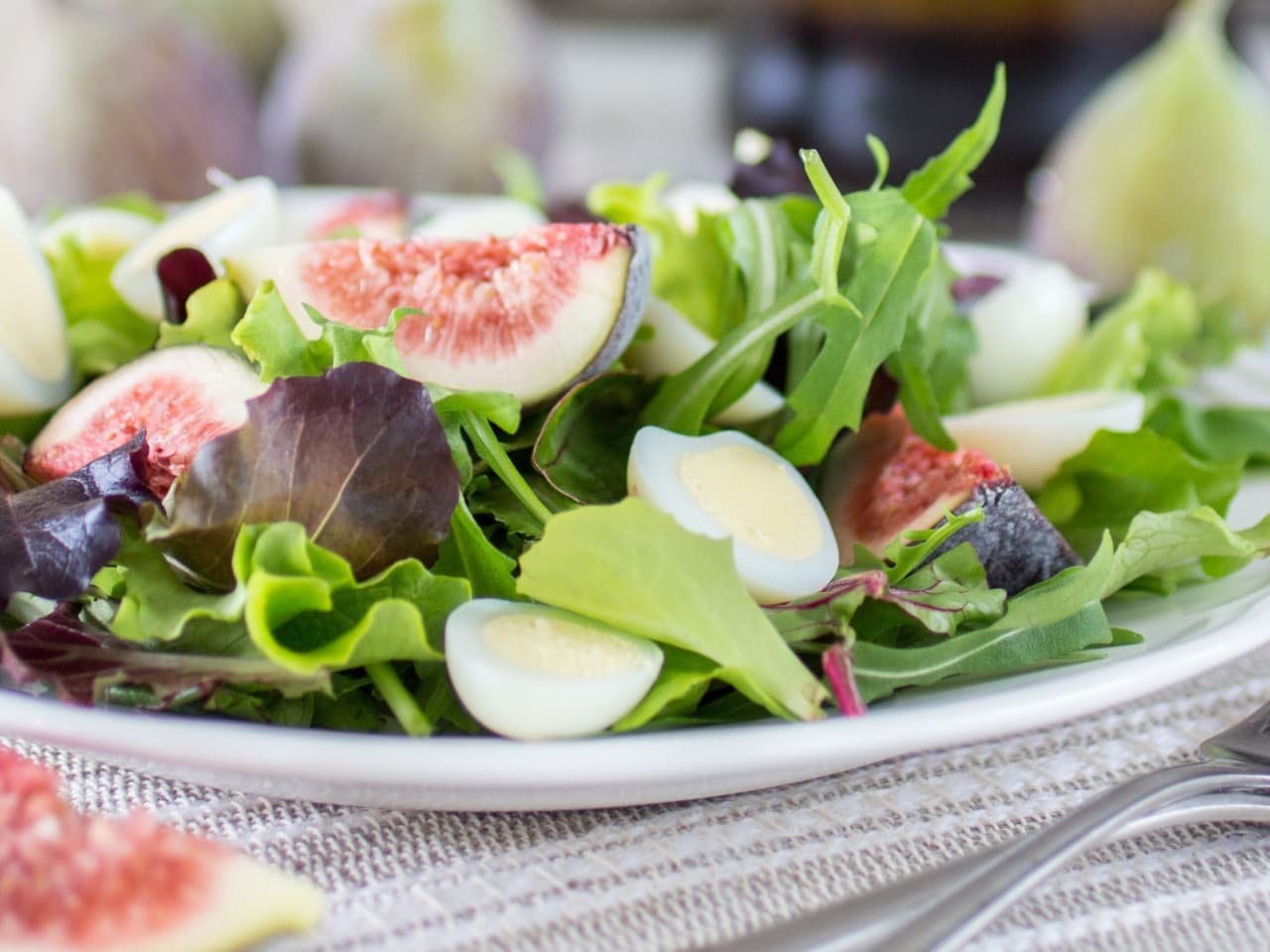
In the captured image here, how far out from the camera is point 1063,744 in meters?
1.24

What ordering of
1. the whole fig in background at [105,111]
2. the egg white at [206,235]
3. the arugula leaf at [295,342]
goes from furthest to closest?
the whole fig in background at [105,111] < the egg white at [206,235] < the arugula leaf at [295,342]

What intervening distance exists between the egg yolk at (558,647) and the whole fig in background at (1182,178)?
1.88 meters

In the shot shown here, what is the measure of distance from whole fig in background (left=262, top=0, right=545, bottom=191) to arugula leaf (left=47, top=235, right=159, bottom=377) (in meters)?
1.54

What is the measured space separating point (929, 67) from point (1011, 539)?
7.12ft

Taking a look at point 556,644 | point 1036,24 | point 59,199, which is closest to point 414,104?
point 59,199

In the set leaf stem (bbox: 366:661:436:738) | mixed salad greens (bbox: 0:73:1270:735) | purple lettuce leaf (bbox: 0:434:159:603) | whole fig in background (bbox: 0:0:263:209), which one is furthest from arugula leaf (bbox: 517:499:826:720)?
whole fig in background (bbox: 0:0:263:209)

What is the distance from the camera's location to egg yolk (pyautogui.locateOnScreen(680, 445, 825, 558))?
1184mm

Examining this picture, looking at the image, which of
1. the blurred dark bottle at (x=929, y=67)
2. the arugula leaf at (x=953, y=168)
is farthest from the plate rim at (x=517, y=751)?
the blurred dark bottle at (x=929, y=67)

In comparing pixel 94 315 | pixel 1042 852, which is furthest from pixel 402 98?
pixel 1042 852

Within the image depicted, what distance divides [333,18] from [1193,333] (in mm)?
2212

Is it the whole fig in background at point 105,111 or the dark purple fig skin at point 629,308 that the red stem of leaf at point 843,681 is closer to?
the dark purple fig skin at point 629,308

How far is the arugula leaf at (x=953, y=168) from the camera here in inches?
54.1

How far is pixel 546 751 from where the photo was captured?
89 centimetres

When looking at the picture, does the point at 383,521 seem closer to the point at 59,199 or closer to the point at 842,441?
the point at 842,441
